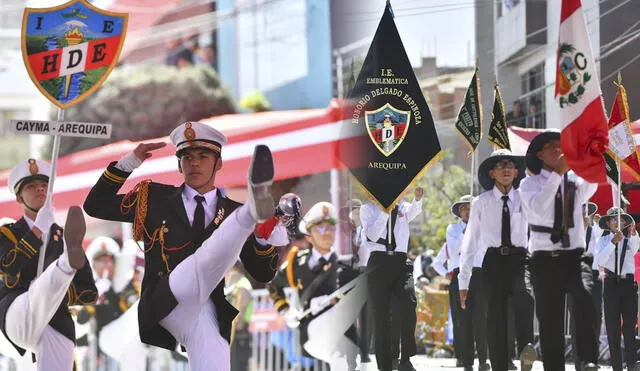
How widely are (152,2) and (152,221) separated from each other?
9.68 m

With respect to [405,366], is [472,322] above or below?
above

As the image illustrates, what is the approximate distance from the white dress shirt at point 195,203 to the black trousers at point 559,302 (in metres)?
2.19

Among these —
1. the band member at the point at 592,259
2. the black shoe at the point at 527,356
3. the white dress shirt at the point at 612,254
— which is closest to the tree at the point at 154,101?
the band member at the point at 592,259

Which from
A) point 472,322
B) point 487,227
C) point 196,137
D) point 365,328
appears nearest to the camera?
point 196,137

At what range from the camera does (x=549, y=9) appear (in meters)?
8.21

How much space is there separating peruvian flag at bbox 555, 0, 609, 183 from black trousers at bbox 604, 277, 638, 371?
1.93 meters

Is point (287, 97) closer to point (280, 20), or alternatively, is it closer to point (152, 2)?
point (280, 20)

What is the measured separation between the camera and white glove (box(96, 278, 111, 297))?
1316cm

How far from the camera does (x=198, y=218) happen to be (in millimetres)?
6457

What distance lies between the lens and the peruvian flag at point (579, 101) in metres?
7.12

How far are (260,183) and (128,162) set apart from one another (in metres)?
1.13

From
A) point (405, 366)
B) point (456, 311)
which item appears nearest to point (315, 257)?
point (456, 311)

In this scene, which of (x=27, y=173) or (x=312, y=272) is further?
(x=312, y=272)

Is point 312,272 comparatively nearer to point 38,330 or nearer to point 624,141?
point 624,141
